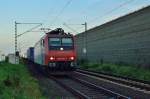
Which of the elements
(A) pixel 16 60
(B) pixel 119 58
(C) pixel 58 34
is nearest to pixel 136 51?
(B) pixel 119 58

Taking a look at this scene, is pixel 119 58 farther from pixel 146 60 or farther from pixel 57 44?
pixel 57 44

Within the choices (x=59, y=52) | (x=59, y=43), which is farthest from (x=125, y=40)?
(x=59, y=52)

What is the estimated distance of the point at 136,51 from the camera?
4191 centimetres

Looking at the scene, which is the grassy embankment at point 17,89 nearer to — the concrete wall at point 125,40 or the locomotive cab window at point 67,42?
the locomotive cab window at point 67,42

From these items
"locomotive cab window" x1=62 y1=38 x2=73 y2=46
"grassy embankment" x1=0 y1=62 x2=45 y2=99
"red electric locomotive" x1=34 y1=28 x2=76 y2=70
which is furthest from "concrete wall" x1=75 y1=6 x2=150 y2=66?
→ "grassy embankment" x1=0 y1=62 x2=45 y2=99

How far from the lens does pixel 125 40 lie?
45219 millimetres

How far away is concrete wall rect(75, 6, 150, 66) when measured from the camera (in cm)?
3991

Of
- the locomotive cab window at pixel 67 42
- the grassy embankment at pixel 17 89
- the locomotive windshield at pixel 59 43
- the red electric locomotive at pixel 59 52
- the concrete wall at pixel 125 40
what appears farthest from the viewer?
the concrete wall at pixel 125 40

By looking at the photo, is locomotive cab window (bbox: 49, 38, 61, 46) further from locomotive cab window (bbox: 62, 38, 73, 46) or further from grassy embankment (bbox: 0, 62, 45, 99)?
grassy embankment (bbox: 0, 62, 45, 99)

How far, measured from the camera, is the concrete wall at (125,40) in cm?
3991

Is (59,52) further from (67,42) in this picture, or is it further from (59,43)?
(67,42)

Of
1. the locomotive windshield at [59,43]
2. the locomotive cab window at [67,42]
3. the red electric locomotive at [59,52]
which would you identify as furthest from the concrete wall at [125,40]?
the locomotive windshield at [59,43]

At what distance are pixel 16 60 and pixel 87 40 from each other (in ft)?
57.8

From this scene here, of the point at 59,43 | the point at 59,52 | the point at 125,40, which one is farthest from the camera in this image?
the point at 125,40
